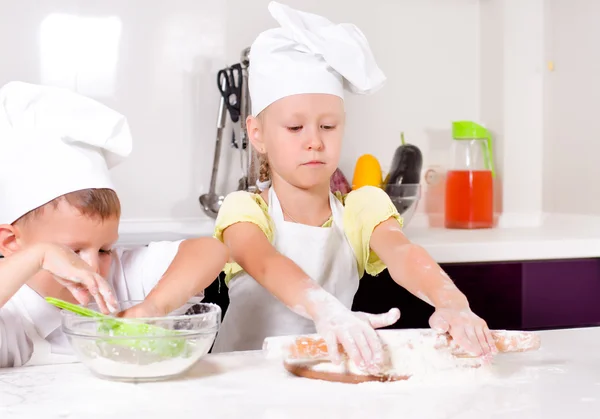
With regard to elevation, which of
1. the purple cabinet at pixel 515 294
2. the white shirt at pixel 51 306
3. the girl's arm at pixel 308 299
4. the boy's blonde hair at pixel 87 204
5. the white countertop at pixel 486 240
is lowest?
→ the purple cabinet at pixel 515 294

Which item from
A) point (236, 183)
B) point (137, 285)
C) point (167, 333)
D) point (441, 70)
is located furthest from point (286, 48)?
point (441, 70)

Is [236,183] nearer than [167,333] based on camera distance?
No

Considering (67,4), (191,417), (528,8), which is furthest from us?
(528,8)

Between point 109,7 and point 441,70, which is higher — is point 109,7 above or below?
above

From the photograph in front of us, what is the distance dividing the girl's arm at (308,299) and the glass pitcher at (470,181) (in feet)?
3.25

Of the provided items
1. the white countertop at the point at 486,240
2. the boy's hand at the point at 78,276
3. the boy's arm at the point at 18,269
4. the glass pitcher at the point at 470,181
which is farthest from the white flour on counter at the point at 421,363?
the glass pitcher at the point at 470,181

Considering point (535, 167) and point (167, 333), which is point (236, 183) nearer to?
point (535, 167)

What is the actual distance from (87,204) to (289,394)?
475 millimetres

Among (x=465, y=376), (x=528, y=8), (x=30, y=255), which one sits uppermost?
(x=528, y=8)

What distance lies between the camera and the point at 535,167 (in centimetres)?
221

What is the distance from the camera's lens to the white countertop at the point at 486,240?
1.65m

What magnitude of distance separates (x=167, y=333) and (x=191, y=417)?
0.14m

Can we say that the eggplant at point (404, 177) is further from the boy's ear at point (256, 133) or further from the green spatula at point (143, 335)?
the green spatula at point (143, 335)

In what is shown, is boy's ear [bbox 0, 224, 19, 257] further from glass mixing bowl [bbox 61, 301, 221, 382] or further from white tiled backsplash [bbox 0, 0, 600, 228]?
white tiled backsplash [bbox 0, 0, 600, 228]
